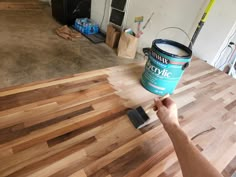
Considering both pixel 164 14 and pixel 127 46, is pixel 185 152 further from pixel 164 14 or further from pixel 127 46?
pixel 127 46

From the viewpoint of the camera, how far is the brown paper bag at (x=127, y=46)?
2496 millimetres

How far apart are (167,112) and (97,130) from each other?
27 centimetres

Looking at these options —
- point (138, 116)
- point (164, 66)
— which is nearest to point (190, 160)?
point (138, 116)

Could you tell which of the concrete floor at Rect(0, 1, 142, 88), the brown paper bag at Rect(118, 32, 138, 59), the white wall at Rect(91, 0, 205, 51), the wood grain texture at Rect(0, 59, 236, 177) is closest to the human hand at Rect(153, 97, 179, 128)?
the wood grain texture at Rect(0, 59, 236, 177)

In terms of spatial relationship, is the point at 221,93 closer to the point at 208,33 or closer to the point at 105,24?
the point at 208,33

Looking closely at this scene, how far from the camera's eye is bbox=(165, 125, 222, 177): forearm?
437mm

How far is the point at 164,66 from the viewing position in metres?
0.80

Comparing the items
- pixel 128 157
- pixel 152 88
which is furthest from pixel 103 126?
pixel 152 88

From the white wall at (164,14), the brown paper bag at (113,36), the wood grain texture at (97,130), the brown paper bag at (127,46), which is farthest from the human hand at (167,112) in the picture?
the brown paper bag at (113,36)

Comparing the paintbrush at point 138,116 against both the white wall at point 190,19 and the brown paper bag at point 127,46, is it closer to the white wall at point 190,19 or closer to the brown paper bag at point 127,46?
the white wall at point 190,19

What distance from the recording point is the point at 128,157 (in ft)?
1.95

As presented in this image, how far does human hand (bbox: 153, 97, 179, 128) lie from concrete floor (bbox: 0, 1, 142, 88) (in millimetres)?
1691

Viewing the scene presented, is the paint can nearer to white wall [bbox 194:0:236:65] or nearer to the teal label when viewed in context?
the teal label

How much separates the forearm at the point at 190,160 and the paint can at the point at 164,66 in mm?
345
